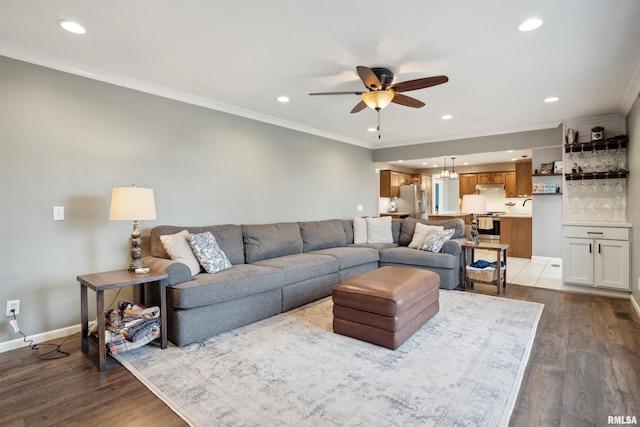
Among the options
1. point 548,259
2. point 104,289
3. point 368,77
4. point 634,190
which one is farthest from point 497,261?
point 104,289

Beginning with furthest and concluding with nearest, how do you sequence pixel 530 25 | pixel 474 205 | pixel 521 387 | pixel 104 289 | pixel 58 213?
pixel 474 205 → pixel 58 213 → pixel 104 289 → pixel 530 25 → pixel 521 387

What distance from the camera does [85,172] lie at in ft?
10.0

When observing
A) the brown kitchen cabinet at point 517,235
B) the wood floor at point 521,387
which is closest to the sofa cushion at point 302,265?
the wood floor at point 521,387

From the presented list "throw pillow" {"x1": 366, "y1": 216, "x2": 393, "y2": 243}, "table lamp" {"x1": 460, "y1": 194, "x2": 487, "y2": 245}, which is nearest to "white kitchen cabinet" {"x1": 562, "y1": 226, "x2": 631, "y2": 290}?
"table lamp" {"x1": 460, "y1": 194, "x2": 487, "y2": 245}

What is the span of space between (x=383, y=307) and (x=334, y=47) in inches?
81.3

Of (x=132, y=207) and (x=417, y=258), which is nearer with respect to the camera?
(x=132, y=207)

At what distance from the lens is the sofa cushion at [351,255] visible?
4426mm

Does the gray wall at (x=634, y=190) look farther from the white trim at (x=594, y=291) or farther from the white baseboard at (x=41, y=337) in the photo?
the white baseboard at (x=41, y=337)

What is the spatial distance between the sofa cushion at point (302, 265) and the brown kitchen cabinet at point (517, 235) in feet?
16.3

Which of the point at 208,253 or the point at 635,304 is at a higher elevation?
the point at 208,253

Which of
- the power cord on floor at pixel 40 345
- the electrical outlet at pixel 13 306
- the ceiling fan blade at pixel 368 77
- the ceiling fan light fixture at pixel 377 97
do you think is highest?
the ceiling fan blade at pixel 368 77

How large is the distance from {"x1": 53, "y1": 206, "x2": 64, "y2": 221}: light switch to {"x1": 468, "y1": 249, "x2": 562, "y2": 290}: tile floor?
561cm

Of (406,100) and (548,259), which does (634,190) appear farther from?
(548,259)

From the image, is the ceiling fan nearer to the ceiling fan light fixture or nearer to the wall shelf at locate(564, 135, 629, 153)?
the ceiling fan light fixture
